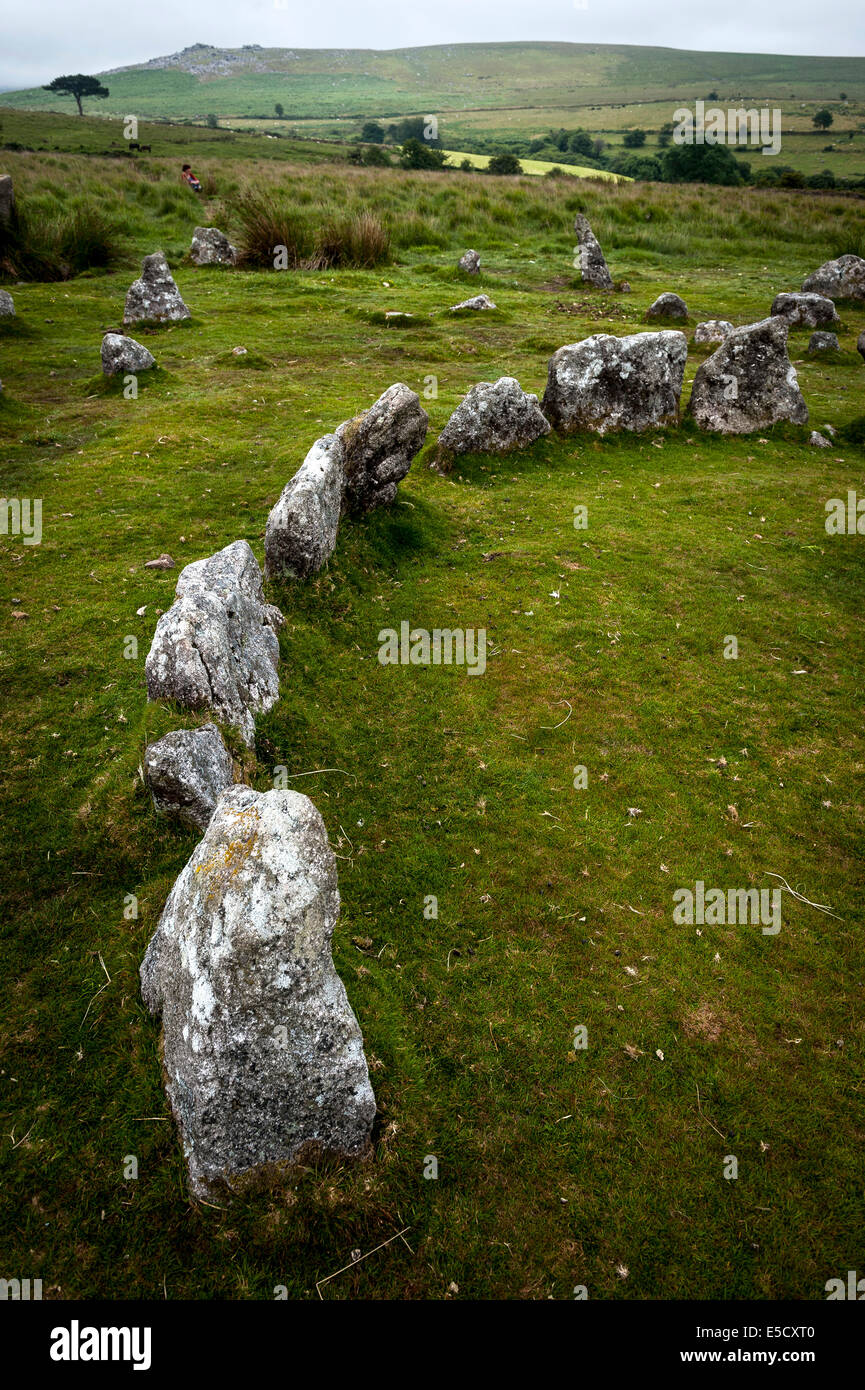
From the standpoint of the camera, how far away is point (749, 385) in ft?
47.3

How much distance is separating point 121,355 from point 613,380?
994cm

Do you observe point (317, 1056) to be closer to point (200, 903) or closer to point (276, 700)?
point (200, 903)

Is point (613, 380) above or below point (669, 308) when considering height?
below

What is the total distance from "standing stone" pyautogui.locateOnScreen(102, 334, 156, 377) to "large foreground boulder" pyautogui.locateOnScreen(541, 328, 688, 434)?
27.5 ft

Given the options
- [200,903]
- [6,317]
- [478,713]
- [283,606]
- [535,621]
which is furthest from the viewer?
[6,317]

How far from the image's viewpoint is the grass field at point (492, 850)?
3844 mm

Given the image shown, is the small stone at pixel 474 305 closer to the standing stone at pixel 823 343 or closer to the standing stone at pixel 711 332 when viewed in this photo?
the standing stone at pixel 711 332

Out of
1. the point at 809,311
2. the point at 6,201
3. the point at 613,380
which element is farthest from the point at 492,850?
the point at 6,201

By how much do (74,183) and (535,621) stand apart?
34678mm

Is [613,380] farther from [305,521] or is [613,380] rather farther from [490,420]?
[305,521]

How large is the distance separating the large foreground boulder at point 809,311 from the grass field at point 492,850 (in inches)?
359

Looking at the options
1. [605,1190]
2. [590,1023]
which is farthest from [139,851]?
[605,1190]

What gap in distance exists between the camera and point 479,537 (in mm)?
10977

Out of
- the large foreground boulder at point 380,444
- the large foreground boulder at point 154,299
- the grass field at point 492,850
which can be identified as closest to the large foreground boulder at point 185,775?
the grass field at point 492,850
